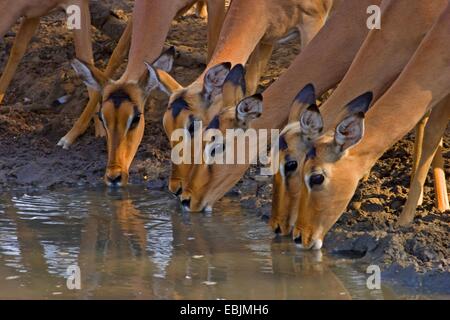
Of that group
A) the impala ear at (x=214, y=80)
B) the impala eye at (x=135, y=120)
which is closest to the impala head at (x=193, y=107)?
the impala ear at (x=214, y=80)

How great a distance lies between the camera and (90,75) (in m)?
11.8

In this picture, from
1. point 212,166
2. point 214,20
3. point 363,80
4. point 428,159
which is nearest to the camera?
point 363,80

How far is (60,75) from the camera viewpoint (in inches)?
548

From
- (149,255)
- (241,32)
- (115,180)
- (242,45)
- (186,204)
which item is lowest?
(149,255)

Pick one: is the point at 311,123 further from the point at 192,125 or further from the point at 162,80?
the point at 162,80

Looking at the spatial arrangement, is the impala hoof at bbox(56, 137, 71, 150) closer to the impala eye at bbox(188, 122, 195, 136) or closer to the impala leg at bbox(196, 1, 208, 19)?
the impala eye at bbox(188, 122, 195, 136)

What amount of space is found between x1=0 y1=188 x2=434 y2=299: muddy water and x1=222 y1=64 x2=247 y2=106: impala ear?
92cm

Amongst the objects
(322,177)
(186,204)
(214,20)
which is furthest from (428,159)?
Result: (214,20)

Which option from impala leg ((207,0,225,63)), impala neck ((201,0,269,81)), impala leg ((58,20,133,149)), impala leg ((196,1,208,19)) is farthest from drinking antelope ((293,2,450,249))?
impala leg ((196,1,208,19))

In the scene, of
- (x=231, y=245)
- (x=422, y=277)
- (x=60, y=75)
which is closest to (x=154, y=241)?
(x=231, y=245)

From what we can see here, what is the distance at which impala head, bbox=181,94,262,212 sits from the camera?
10250mm

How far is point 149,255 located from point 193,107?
189 centimetres

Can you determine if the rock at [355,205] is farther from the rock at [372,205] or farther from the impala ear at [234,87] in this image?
the impala ear at [234,87]

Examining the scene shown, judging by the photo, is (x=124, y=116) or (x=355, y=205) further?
(x=124, y=116)
